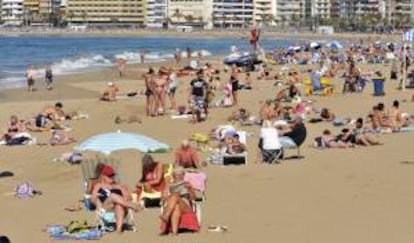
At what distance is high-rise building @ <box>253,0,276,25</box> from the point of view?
592 feet

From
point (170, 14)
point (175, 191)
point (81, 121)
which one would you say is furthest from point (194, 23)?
point (175, 191)

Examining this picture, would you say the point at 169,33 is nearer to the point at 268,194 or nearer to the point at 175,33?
the point at 175,33

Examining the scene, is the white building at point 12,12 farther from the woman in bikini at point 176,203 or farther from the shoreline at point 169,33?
the woman in bikini at point 176,203

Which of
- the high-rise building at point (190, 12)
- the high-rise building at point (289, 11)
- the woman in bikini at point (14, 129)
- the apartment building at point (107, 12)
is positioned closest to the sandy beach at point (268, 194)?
the woman in bikini at point (14, 129)

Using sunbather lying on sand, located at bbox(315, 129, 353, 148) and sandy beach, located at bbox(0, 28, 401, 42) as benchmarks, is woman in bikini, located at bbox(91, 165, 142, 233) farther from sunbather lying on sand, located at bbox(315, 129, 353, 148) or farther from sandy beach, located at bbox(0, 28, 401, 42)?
sandy beach, located at bbox(0, 28, 401, 42)

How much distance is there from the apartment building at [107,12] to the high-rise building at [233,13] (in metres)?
14.8

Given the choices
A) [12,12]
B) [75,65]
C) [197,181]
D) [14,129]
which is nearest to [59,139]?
[14,129]

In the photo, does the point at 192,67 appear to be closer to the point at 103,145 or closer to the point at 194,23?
the point at 103,145

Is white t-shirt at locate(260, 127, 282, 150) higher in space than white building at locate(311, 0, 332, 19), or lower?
lower

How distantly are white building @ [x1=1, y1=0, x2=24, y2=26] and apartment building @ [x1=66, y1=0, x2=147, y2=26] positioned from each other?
14586mm

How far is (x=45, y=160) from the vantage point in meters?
14.4

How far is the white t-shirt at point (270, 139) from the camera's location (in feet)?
43.6

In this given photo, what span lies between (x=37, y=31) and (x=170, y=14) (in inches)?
1169

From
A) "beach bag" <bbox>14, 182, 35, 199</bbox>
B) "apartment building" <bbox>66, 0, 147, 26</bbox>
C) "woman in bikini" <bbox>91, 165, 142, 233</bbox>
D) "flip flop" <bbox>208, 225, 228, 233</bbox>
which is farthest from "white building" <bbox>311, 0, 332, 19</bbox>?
"flip flop" <bbox>208, 225, 228, 233</bbox>
